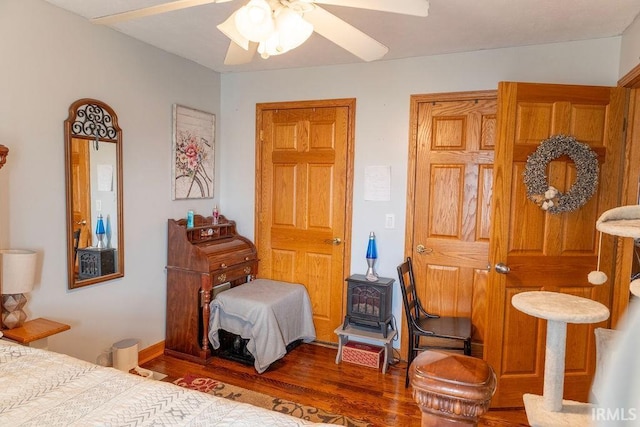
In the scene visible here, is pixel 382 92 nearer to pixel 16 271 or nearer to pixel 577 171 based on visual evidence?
pixel 577 171

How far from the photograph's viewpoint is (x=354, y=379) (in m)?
3.13

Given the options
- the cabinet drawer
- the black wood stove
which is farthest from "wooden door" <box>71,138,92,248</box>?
the black wood stove

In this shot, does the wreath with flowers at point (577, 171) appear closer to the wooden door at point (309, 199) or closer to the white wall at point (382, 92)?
the white wall at point (382, 92)

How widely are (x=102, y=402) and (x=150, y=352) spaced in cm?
222

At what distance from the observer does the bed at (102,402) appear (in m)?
1.24

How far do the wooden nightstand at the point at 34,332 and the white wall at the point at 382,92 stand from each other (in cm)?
192

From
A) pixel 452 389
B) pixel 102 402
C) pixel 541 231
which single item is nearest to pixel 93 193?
pixel 102 402

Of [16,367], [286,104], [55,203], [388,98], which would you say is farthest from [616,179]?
[55,203]

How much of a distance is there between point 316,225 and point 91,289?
1845 millimetres

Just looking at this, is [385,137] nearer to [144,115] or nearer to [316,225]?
[316,225]

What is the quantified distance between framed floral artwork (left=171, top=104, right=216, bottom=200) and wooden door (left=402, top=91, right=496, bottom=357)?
1.89 metres

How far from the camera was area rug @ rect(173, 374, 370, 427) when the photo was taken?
256 centimetres

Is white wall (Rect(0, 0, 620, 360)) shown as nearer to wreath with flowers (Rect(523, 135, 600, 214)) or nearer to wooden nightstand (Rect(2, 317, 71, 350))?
wooden nightstand (Rect(2, 317, 71, 350))

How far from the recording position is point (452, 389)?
58 cm
